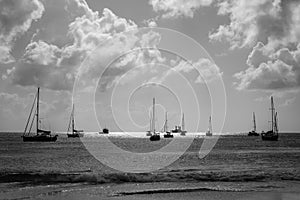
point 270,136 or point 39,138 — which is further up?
point 270,136

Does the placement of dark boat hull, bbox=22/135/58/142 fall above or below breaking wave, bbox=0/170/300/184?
above

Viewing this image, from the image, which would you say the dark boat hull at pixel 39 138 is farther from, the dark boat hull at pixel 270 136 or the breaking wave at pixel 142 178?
the breaking wave at pixel 142 178

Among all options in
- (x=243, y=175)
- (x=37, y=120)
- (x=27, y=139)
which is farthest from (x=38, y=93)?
(x=243, y=175)

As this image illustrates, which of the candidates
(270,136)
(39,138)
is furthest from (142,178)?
(270,136)

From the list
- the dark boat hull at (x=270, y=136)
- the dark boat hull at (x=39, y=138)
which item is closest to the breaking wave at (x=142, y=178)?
the dark boat hull at (x=39, y=138)

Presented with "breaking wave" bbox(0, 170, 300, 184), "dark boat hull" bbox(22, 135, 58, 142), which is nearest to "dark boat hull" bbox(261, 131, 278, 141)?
"dark boat hull" bbox(22, 135, 58, 142)

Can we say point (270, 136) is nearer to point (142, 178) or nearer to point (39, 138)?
point (39, 138)

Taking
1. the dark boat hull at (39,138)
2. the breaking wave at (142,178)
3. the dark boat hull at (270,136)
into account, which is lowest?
the breaking wave at (142,178)

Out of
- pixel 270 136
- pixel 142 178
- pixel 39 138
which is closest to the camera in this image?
pixel 142 178

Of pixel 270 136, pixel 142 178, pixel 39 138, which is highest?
pixel 270 136

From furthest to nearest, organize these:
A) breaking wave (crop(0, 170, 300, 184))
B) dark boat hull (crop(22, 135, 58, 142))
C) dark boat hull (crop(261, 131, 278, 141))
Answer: dark boat hull (crop(261, 131, 278, 141)) < dark boat hull (crop(22, 135, 58, 142)) < breaking wave (crop(0, 170, 300, 184))

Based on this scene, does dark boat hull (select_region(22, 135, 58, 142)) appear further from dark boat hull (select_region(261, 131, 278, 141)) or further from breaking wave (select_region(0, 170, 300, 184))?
breaking wave (select_region(0, 170, 300, 184))

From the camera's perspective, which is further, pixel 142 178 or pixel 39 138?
pixel 39 138

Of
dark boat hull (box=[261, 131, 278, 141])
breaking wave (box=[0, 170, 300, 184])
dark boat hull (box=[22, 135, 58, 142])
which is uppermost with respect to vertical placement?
dark boat hull (box=[261, 131, 278, 141])
